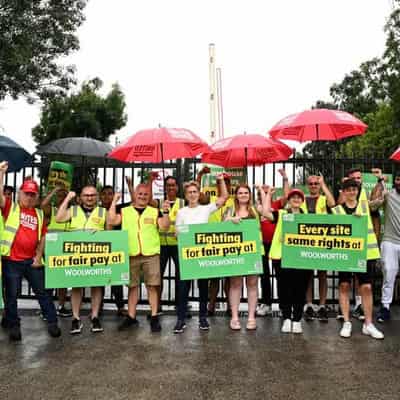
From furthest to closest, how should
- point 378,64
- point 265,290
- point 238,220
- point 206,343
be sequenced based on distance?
point 378,64, point 265,290, point 238,220, point 206,343

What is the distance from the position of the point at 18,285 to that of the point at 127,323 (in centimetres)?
147

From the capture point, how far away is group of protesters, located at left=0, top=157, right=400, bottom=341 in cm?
535

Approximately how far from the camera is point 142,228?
5.63m

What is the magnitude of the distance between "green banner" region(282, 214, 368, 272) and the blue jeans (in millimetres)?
3050

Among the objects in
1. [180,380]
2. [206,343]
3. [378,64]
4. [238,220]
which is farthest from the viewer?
[378,64]

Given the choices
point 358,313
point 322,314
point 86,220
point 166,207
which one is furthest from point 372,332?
point 86,220

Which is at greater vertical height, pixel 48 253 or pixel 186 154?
pixel 186 154

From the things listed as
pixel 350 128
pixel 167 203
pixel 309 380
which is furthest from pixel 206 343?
pixel 350 128

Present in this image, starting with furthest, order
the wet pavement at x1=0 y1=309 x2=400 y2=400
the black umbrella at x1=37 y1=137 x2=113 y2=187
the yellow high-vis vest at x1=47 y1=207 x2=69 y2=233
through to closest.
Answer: the black umbrella at x1=37 y1=137 x2=113 y2=187 → the yellow high-vis vest at x1=47 y1=207 x2=69 y2=233 → the wet pavement at x1=0 y1=309 x2=400 y2=400

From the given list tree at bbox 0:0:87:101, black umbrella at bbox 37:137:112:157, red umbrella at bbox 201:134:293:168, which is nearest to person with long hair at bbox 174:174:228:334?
red umbrella at bbox 201:134:293:168

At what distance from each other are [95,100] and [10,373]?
2371 cm

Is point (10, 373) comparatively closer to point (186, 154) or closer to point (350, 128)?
point (186, 154)

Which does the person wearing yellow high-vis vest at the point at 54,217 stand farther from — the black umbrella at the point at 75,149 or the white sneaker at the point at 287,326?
the white sneaker at the point at 287,326

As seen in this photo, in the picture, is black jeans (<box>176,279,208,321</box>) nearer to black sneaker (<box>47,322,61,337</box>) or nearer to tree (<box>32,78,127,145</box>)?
black sneaker (<box>47,322,61,337</box>)
